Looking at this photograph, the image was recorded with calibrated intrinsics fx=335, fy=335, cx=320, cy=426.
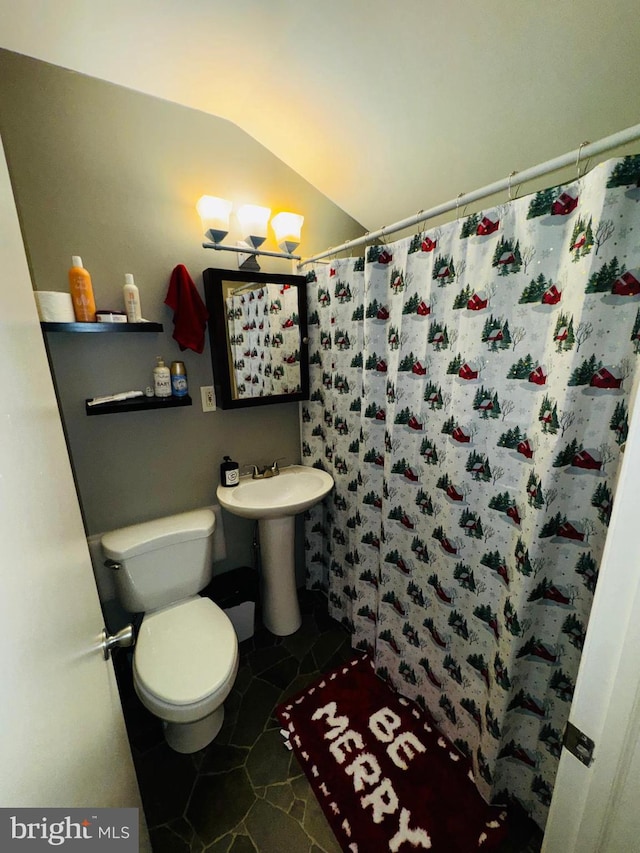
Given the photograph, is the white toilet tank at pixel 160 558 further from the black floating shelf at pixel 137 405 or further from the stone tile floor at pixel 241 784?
the black floating shelf at pixel 137 405

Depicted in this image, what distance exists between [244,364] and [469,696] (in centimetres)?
175

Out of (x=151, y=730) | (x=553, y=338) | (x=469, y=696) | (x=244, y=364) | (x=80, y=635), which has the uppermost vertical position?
(x=553, y=338)

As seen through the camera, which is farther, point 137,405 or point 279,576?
point 279,576

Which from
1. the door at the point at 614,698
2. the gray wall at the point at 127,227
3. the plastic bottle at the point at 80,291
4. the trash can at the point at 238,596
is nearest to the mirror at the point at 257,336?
the gray wall at the point at 127,227

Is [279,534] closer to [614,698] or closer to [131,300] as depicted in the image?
[131,300]

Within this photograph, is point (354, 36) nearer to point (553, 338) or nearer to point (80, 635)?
point (553, 338)

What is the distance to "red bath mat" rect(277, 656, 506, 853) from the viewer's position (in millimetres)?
1134

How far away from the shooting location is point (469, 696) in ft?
4.25

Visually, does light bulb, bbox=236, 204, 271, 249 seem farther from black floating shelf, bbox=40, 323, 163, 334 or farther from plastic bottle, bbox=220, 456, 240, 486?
plastic bottle, bbox=220, 456, 240, 486

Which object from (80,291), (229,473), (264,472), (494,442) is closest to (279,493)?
(264,472)

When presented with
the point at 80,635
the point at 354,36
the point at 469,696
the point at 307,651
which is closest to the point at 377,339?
the point at 354,36

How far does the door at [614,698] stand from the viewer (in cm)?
47

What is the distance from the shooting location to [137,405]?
1428 mm

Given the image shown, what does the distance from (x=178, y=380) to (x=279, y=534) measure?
3.09 ft
